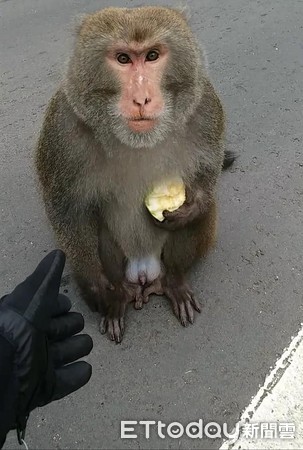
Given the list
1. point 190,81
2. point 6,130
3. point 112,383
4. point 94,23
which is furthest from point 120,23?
point 6,130

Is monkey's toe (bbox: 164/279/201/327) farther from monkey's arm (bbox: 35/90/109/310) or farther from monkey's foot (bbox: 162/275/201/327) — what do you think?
monkey's arm (bbox: 35/90/109/310)

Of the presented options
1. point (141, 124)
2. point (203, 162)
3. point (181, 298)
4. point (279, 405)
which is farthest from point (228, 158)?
point (279, 405)

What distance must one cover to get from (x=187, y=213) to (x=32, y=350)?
86cm

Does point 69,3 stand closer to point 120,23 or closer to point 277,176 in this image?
point 277,176

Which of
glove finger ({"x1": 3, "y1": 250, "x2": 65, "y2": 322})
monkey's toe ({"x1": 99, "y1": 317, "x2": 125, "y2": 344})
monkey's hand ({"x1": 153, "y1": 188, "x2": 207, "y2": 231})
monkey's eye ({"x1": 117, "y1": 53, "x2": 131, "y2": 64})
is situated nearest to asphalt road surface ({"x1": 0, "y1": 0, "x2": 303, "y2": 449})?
monkey's toe ({"x1": 99, "y1": 317, "x2": 125, "y2": 344})

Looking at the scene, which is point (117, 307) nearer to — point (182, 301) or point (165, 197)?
point (182, 301)

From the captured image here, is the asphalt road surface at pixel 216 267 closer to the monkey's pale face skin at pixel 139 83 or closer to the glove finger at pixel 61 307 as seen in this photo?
the monkey's pale face skin at pixel 139 83

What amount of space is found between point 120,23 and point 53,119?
496 mm

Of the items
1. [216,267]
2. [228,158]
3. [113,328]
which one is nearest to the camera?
[113,328]

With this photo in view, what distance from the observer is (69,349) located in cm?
185

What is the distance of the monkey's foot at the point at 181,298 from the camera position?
2.36m

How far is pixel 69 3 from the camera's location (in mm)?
4863

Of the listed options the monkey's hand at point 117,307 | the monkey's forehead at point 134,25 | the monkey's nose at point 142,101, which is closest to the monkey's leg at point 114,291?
the monkey's hand at point 117,307

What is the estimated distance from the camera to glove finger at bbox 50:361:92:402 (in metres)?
1.78
